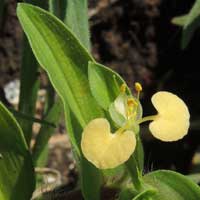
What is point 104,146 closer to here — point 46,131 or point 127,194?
point 127,194

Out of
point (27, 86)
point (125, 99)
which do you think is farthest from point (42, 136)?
point (125, 99)

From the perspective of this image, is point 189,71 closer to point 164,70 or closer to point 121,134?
point 164,70

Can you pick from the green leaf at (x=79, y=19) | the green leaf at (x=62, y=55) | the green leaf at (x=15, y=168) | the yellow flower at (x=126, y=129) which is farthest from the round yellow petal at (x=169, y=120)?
the green leaf at (x=79, y=19)

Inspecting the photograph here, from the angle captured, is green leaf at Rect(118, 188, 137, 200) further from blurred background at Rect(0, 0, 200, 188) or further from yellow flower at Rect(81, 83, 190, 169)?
blurred background at Rect(0, 0, 200, 188)

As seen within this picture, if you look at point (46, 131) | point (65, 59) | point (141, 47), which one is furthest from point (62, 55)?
point (141, 47)

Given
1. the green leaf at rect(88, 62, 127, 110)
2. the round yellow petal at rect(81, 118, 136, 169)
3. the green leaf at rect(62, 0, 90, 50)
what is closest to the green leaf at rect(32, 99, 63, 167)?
the green leaf at rect(62, 0, 90, 50)

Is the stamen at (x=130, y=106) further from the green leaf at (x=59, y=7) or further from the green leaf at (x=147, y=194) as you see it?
the green leaf at (x=59, y=7)
